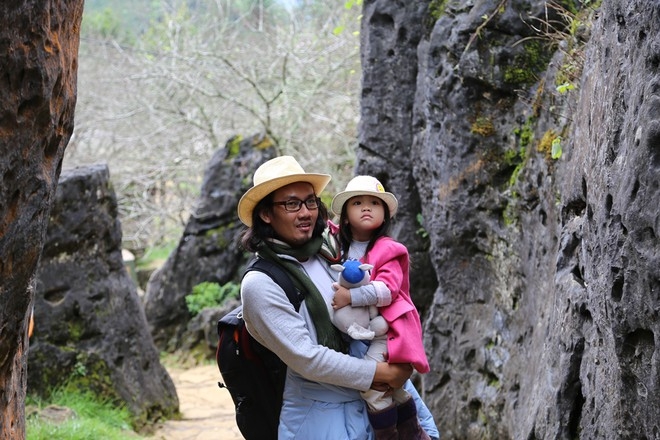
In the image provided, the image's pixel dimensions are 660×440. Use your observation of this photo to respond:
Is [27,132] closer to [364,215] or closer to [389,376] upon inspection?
[364,215]

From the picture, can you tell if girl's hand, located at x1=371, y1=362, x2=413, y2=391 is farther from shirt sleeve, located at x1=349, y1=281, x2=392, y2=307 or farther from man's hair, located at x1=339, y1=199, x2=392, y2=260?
man's hair, located at x1=339, y1=199, x2=392, y2=260

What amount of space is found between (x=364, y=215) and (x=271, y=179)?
1.61ft

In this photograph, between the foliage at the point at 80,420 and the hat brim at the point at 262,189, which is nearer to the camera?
the hat brim at the point at 262,189

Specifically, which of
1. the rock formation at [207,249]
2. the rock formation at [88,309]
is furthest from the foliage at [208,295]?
the rock formation at [88,309]

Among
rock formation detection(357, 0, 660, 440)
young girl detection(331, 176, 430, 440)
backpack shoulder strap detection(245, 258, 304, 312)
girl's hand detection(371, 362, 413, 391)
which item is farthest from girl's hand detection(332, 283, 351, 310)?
rock formation detection(357, 0, 660, 440)

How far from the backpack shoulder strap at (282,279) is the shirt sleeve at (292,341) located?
0.03m

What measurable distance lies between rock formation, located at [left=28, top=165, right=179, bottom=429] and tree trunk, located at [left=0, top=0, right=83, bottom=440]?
451 cm

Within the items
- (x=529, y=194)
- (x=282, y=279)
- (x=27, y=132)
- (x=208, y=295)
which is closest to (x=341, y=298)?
(x=282, y=279)

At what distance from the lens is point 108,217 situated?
762 cm

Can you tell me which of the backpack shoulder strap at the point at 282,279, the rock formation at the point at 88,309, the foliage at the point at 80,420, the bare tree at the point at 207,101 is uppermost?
the bare tree at the point at 207,101

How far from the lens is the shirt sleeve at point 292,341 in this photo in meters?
2.77

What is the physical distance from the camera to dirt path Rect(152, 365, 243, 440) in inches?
299

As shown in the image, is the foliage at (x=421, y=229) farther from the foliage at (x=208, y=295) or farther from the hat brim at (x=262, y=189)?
the foliage at (x=208, y=295)

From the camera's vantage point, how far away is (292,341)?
2762mm
